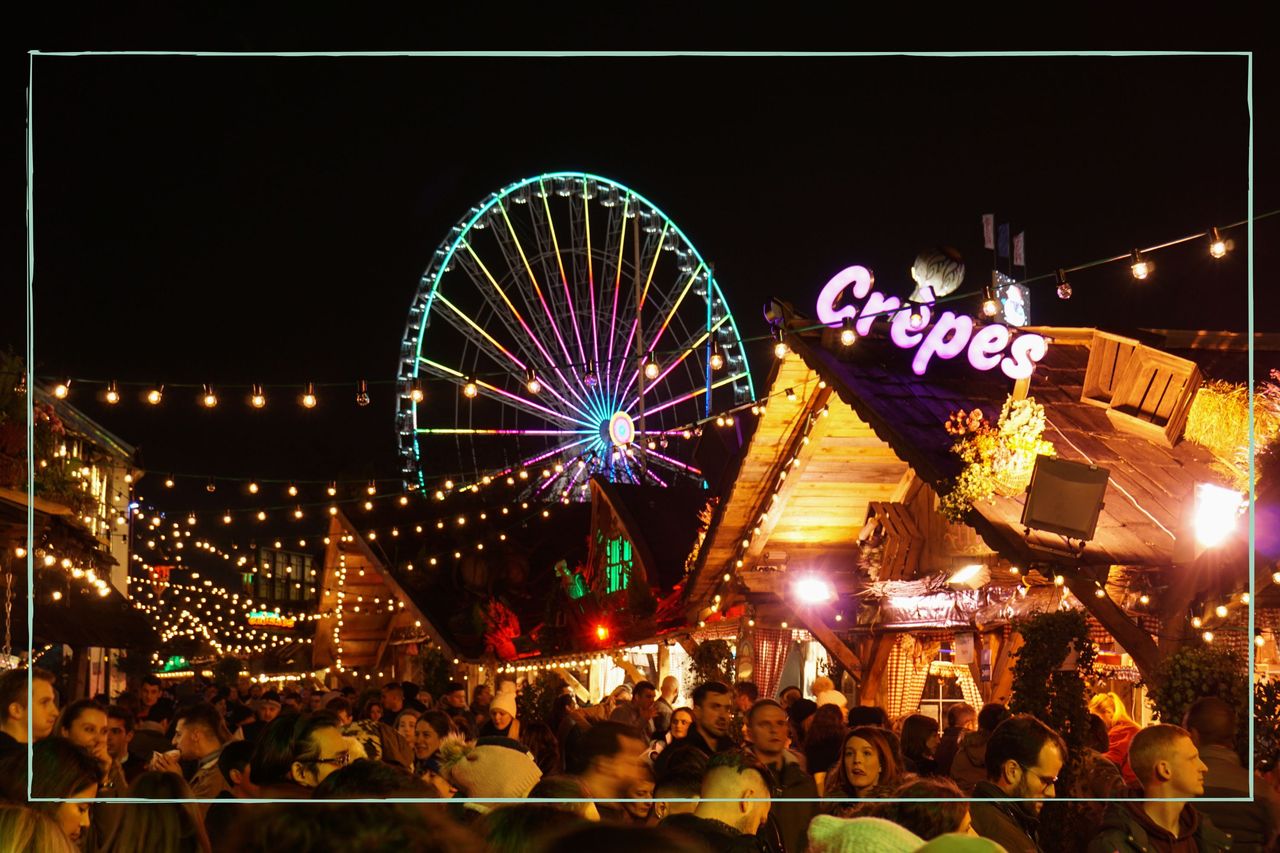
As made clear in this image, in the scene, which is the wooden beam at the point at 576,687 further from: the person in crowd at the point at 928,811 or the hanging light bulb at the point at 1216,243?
the person in crowd at the point at 928,811

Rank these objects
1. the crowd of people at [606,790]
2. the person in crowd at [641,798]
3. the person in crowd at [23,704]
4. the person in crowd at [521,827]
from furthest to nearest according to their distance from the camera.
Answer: the person in crowd at [23,704]
the person in crowd at [641,798]
the person in crowd at [521,827]
the crowd of people at [606,790]

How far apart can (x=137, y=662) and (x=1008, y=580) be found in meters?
38.0

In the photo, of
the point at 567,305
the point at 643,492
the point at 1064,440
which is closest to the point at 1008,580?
the point at 1064,440

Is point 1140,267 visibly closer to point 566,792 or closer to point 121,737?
point 566,792

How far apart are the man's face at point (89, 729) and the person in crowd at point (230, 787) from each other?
67 centimetres

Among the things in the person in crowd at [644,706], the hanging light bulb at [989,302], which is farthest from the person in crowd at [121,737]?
the hanging light bulb at [989,302]

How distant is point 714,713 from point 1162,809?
265 centimetres

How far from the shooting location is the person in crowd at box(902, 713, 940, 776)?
7809mm

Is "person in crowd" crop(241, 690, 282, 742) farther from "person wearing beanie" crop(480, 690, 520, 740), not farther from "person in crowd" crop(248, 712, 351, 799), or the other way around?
"person in crowd" crop(248, 712, 351, 799)

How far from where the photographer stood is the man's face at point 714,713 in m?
7.27

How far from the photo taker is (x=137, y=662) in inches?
1786

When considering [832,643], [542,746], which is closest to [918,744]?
[542,746]

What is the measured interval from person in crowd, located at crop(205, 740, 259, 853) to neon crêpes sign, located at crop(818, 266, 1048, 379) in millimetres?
7076

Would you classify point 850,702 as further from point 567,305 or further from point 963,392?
point 567,305
